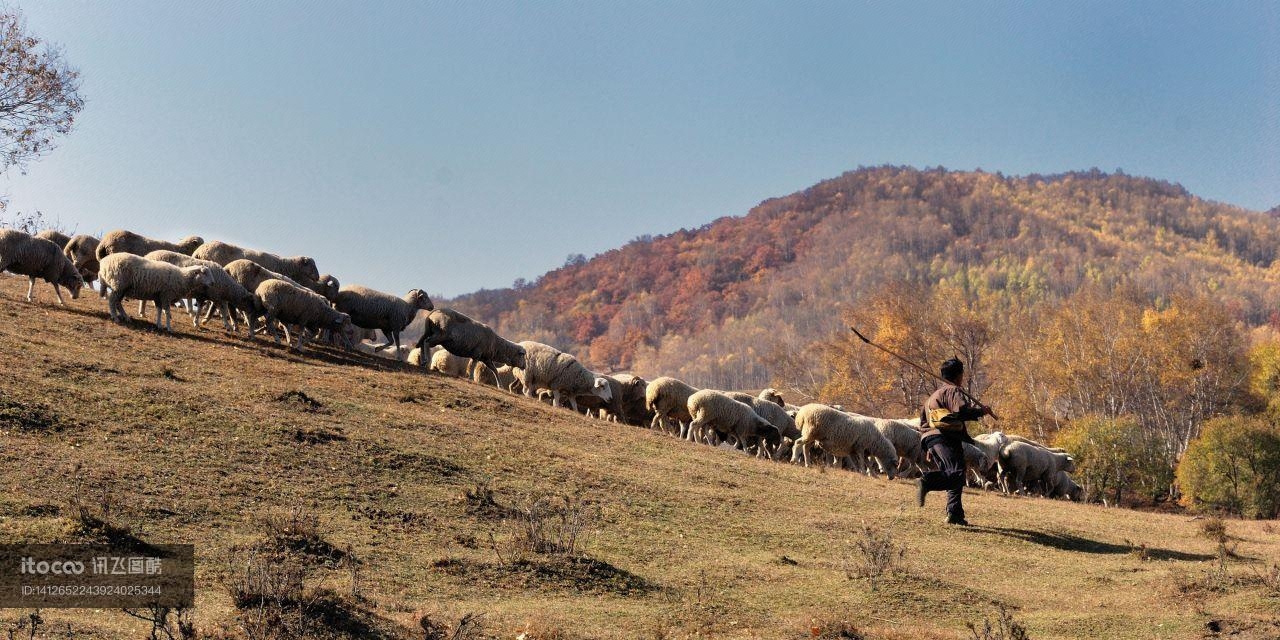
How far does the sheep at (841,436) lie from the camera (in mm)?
30125

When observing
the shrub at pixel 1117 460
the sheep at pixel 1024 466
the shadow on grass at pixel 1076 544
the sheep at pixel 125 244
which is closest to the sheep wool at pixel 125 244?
the sheep at pixel 125 244

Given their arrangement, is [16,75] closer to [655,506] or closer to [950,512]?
[655,506]

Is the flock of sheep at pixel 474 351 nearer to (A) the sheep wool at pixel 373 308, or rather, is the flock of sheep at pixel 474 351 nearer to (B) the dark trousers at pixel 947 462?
(A) the sheep wool at pixel 373 308

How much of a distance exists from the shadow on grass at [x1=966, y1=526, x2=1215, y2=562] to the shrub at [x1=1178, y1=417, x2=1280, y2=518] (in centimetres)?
2429

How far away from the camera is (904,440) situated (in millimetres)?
31969

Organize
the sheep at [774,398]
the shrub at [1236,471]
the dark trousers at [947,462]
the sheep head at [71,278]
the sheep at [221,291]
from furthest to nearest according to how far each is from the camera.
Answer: the shrub at [1236,471], the sheep at [774,398], the sheep head at [71,278], the sheep at [221,291], the dark trousers at [947,462]

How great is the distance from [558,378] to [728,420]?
5520 millimetres

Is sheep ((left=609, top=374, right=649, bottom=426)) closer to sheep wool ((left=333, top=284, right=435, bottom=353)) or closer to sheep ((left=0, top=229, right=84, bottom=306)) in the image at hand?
sheep wool ((left=333, top=284, right=435, bottom=353))

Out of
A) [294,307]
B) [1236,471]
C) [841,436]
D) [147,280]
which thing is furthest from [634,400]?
[1236,471]

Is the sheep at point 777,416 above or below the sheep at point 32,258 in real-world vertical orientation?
below

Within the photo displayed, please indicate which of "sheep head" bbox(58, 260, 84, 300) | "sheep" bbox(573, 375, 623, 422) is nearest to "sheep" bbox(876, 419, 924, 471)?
"sheep" bbox(573, 375, 623, 422)

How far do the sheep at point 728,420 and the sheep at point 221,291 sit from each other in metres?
13.1

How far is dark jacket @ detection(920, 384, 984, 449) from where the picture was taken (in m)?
17.1

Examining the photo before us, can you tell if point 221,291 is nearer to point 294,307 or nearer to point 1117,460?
point 294,307
